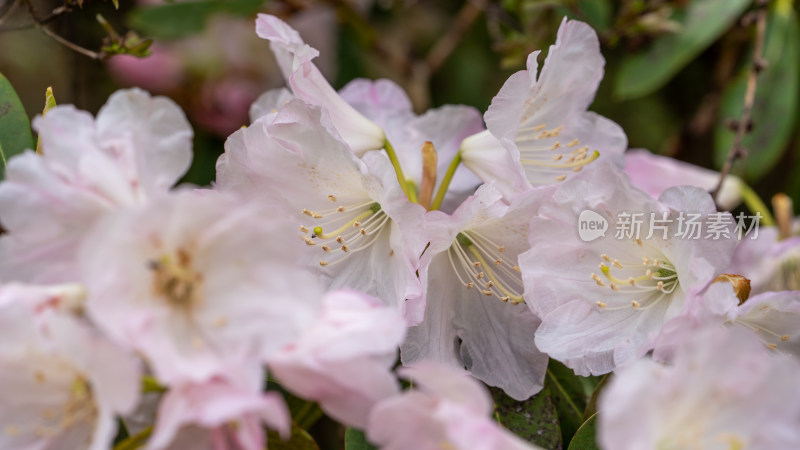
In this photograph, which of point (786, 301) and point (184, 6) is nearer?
point (786, 301)

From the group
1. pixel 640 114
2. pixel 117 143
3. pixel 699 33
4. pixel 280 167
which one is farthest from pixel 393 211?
pixel 640 114

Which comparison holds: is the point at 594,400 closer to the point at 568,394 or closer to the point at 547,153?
the point at 568,394

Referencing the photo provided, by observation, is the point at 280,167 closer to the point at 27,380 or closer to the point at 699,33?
the point at 27,380

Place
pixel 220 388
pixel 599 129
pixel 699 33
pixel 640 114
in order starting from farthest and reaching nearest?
pixel 640 114 → pixel 699 33 → pixel 599 129 → pixel 220 388

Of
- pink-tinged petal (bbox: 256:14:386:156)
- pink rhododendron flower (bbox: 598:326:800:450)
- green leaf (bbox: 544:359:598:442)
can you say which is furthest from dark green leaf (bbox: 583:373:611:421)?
pink-tinged petal (bbox: 256:14:386:156)

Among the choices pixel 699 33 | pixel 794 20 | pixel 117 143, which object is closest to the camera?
pixel 117 143

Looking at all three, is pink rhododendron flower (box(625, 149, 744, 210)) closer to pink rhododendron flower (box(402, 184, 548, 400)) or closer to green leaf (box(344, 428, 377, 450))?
pink rhododendron flower (box(402, 184, 548, 400))

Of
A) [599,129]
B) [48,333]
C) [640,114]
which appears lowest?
[640,114]

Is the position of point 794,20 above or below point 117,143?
below
